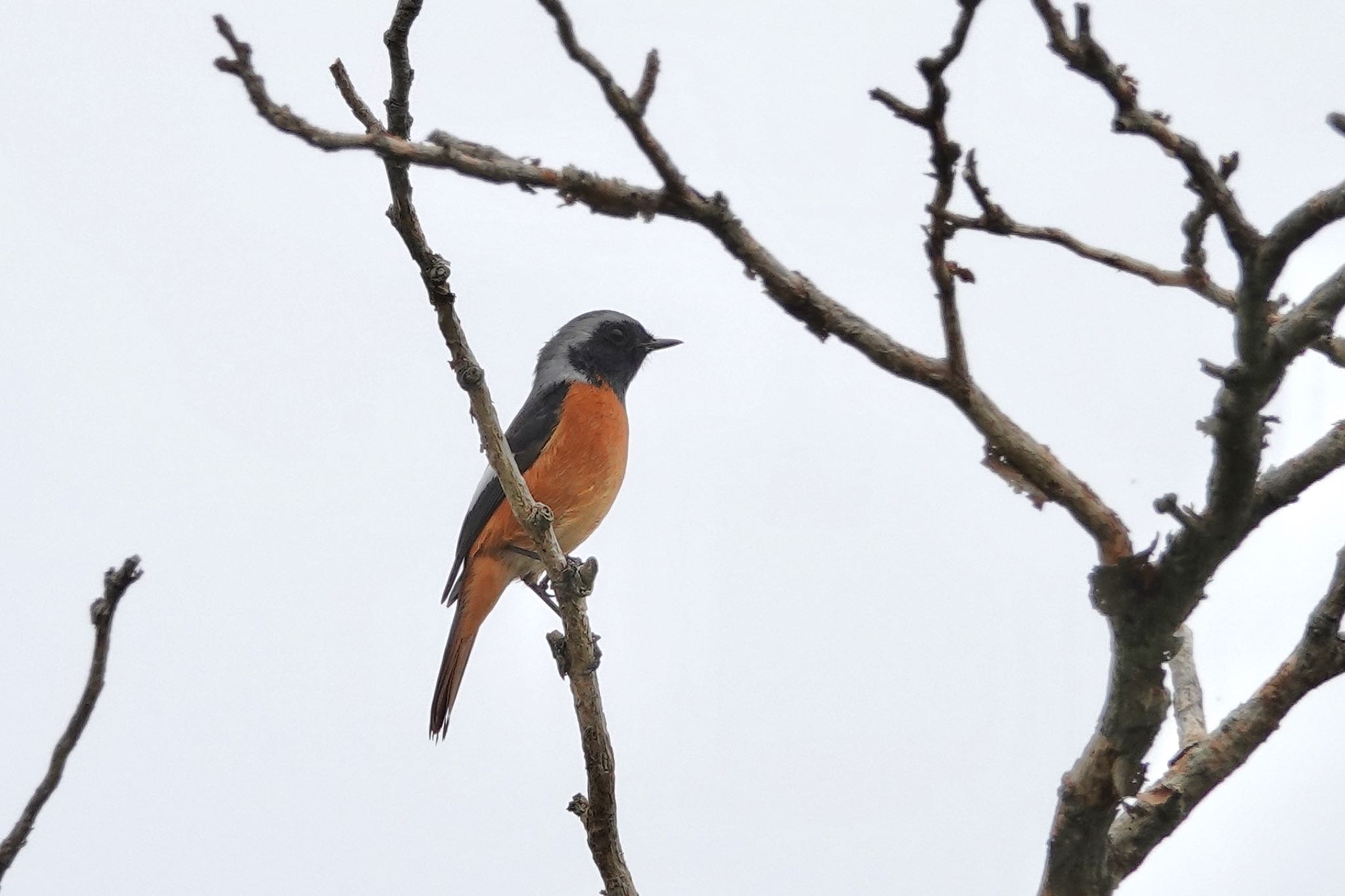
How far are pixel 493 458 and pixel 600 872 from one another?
144 centimetres

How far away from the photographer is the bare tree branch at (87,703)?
244 centimetres

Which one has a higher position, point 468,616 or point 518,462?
point 518,462

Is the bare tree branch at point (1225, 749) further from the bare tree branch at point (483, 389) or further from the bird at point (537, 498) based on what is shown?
the bird at point (537, 498)

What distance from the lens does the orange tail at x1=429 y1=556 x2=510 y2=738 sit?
737cm

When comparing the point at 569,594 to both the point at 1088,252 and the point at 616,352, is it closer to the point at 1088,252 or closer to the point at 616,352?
the point at 1088,252

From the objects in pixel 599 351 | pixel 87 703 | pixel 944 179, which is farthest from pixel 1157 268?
pixel 599 351

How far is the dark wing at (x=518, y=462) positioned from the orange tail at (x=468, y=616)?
0.29ft

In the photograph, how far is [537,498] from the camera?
7.59 metres

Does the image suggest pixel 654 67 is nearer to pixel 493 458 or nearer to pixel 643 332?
pixel 493 458

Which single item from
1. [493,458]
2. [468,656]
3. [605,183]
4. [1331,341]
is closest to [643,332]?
[468,656]

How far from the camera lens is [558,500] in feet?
24.7

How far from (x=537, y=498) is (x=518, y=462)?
0.25 m

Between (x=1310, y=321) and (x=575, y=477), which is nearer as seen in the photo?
(x=1310, y=321)

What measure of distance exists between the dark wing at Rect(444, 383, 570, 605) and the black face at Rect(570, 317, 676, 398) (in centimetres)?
46
